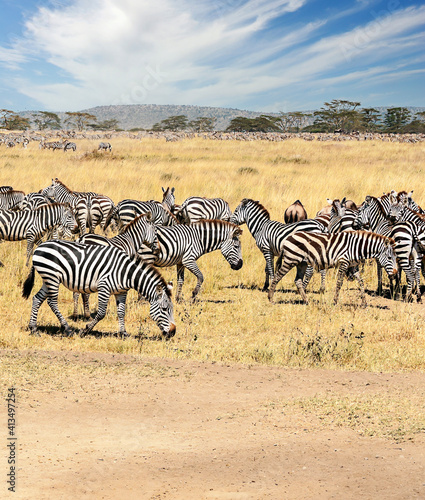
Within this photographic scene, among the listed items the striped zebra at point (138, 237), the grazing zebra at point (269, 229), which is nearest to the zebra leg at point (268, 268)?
the grazing zebra at point (269, 229)

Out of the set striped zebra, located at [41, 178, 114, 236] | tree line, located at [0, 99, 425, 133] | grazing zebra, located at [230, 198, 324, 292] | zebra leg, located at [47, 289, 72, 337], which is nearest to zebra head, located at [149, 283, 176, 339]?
zebra leg, located at [47, 289, 72, 337]

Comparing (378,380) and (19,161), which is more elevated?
(19,161)

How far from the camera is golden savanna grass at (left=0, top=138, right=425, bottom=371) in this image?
7734mm

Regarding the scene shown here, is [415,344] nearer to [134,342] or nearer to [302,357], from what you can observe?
[302,357]

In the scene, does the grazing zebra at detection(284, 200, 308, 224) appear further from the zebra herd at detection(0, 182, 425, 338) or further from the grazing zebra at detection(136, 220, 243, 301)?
the grazing zebra at detection(136, 220, 243, 301)

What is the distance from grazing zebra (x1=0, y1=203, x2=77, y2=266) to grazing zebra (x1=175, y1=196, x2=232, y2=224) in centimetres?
276

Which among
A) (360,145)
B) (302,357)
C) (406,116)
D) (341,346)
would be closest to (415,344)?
(341,346)

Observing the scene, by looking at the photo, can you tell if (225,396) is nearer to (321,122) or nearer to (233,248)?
(233,248)

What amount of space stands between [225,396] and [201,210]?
8.44m

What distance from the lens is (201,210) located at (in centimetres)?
1389

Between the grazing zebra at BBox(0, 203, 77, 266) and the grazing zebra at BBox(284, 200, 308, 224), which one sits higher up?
the grazing zebra at BBox(284, 200, 308, 224)

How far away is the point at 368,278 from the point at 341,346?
5199 millimetres

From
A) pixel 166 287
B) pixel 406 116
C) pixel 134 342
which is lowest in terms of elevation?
pixel 134 342

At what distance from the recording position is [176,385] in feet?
20.0
